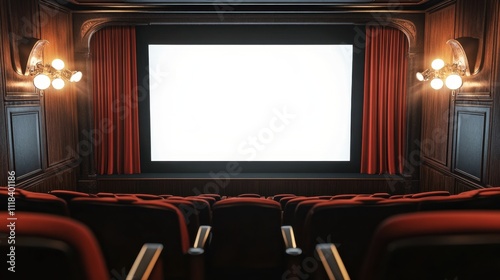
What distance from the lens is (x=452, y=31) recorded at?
3818 millimetres

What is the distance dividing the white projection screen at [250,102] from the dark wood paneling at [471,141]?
4.51ft

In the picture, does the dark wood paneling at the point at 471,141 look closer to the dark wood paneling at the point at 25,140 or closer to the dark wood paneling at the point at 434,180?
the dark wood paneling at the point at 434,180

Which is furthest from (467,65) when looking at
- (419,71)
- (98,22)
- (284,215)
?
(98,22)

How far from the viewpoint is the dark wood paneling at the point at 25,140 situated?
10.7 feet

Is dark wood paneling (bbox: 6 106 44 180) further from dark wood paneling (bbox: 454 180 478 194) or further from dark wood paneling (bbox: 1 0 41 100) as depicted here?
dark wood paneling (bbox: 454 180 478 194)

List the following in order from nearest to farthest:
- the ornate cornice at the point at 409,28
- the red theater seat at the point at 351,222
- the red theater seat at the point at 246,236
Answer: the red theater seat at the point at 351,222
the red theater seat at the point at 246,236
the ornate cornice at the point at 409,28

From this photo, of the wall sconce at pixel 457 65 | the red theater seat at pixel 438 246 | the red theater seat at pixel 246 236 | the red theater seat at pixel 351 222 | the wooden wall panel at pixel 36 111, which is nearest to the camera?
the red theater seat at pixel 438 246

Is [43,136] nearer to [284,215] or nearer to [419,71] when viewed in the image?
[284,215]

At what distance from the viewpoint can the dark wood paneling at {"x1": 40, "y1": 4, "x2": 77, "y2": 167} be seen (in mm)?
3967

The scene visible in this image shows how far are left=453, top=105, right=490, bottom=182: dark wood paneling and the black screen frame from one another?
4.31ft

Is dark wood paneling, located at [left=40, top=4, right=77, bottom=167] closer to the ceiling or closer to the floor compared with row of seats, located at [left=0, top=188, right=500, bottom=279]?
closer to the ceiling

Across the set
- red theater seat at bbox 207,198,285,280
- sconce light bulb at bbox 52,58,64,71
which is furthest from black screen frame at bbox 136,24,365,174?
red theater seat at bbox 207,198,285,280

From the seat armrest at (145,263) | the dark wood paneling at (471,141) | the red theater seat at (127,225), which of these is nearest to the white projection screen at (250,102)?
the dark wood paneling at (471,141)

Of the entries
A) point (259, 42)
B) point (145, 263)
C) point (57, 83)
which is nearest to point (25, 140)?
point (57, 83)
